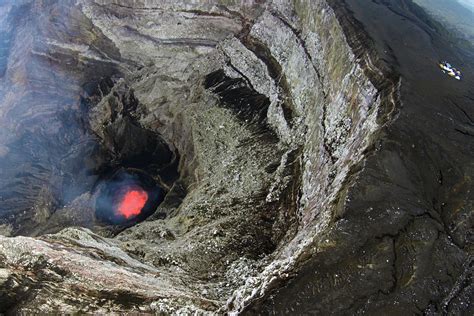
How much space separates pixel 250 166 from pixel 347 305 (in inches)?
686

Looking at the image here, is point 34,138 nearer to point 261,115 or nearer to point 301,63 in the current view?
point 261,115

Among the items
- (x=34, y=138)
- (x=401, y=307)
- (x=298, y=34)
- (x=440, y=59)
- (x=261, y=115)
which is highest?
(x=440, y=59)

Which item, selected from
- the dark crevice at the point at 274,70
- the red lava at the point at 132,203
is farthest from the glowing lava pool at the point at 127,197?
the dark crevice at the point at 274,70

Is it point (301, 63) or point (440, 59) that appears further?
point (301, 63)

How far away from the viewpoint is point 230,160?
30.1 m

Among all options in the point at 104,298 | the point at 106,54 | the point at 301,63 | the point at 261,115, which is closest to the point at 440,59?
the point at 301,63

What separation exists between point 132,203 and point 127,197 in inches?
47.6

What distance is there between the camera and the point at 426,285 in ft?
37.8

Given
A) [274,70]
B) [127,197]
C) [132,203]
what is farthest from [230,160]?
[127,197]

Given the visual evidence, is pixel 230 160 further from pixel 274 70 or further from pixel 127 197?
pixel 127 197

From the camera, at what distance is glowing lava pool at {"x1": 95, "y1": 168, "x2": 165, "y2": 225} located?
36.6 metres

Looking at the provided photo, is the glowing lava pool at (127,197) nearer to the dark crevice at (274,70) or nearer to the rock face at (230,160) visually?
the rock face at (230,160)

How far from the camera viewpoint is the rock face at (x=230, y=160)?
12547 mm

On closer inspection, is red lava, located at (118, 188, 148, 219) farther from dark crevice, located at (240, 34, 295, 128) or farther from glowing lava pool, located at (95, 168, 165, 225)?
dark crevice, located at (240, 34, 295, 128)
